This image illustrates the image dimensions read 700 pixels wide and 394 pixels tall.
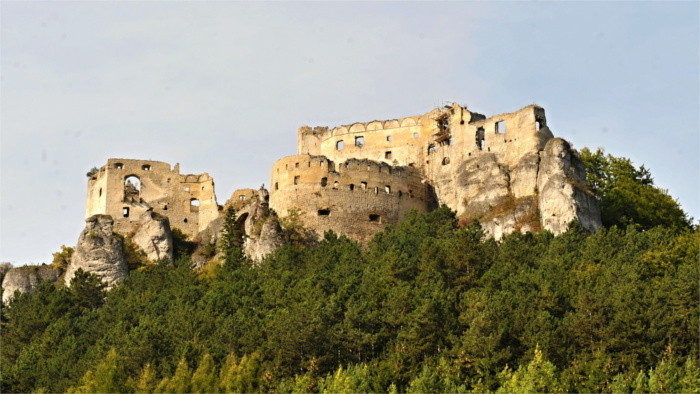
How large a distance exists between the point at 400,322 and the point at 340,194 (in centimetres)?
1678

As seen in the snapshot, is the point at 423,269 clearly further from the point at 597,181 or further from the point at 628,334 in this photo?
the point at 597,181

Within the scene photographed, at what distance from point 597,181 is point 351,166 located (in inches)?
488

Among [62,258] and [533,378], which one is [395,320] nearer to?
[533,378]

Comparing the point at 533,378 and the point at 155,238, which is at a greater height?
the point at 155,238

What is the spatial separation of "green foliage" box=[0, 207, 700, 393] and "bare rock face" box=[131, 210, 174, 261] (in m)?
5.19

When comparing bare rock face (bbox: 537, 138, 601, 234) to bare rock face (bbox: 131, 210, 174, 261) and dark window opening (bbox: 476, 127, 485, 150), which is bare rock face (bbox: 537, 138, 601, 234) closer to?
dark window opening (bbox: 476, 127, 485, 150)

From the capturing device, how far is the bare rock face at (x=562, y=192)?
2507 inches

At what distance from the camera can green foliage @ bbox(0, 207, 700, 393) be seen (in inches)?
1945

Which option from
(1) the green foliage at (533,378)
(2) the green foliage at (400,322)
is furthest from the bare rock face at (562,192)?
(1) the green foliage at (533,378)

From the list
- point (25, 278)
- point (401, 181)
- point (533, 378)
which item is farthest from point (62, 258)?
point (533, 378)

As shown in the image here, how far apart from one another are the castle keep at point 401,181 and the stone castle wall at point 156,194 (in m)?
0.05

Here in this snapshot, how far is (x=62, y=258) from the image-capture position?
7162 centimetres

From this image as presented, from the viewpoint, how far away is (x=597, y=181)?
72750mm

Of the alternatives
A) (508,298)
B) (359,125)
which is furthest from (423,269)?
(359,125)
